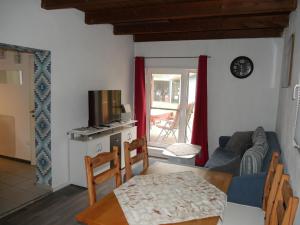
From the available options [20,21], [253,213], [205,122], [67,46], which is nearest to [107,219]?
[253,213]

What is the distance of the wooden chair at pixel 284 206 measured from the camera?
45.8 inches

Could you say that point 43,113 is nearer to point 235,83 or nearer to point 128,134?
point 128,134

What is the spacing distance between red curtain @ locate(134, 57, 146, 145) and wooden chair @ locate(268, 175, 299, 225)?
390cm

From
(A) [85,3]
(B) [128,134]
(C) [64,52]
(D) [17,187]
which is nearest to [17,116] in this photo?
(D) [17,187]

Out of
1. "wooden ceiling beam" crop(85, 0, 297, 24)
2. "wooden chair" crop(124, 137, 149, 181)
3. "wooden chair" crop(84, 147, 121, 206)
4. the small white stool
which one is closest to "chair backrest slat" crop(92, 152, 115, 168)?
"wooden chair" crop(84, 147, 121, 206)

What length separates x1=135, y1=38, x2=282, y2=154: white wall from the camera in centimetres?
440

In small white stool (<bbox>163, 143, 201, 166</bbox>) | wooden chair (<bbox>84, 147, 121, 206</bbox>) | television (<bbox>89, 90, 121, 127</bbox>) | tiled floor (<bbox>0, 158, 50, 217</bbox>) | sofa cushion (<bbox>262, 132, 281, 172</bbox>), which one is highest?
television (<bbox>89, 90, 121, 127</bbox>)

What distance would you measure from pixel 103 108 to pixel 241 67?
100.0 inches

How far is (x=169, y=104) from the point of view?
530cm

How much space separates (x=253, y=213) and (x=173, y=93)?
142 inches

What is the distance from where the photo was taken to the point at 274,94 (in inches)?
174

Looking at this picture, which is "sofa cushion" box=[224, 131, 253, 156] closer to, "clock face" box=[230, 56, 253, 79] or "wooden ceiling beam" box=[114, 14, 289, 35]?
"clock face" box=[230, 56, 253, 79]

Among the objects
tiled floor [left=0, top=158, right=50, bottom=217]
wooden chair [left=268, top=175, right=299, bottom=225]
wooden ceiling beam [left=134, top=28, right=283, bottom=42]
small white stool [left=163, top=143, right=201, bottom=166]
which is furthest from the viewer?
wooden ceiling beam [left=134, top=28, right=283, bottom=42]

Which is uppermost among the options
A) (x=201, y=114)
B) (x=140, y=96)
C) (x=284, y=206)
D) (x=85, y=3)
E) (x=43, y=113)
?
(x=85, y=3)
